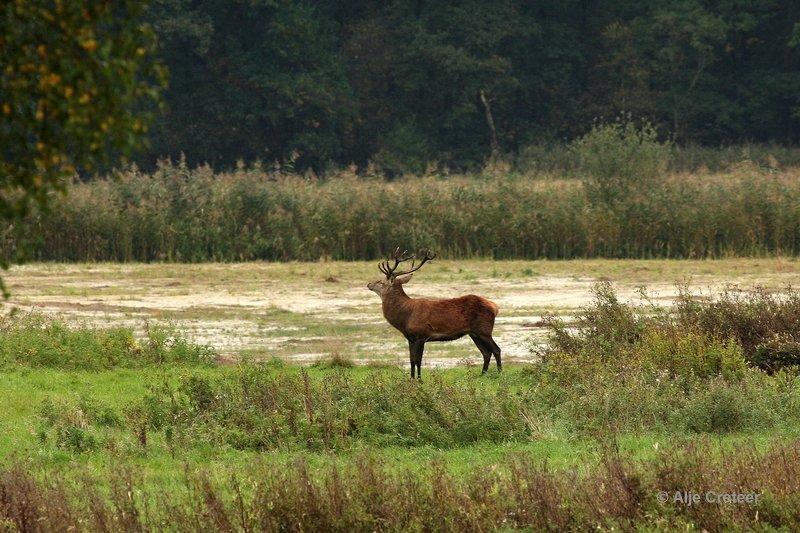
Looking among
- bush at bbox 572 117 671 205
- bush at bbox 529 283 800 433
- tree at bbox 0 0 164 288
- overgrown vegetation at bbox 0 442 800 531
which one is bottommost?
bush at bbox 572 117 671 205

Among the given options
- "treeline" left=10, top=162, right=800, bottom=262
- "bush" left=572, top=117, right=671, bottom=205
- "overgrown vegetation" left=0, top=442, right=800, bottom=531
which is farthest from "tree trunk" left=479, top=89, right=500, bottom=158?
"overgrown vegetation" left=0, top=442, right=800, bottom=531

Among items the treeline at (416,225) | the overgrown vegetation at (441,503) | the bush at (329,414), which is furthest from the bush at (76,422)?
the treeline at (416,225)

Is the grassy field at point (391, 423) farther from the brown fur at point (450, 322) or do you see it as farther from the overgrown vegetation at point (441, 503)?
the brown fur at point (450, 322)

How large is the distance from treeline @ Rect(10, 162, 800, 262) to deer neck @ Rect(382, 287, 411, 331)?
17.1 meters

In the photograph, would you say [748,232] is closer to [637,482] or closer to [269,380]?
[269,380]

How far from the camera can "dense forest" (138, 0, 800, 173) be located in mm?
62531

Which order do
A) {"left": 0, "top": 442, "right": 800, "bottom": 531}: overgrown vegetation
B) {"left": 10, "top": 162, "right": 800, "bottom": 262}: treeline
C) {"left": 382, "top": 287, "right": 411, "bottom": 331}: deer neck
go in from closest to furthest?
{"left": 0, "top": 442, "right": 800, "bottom": 531}: overgrown vegetation → {"left": 382, "top": 287, "right": 411, "bottom": 331}: deer neck → {"left": 10, "top": 162, "right": 800, "bottom": 262}: treeline

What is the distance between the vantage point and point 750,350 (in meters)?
16.1

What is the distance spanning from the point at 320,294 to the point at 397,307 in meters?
10.3

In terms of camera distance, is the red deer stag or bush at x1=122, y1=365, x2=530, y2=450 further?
the red deer stag

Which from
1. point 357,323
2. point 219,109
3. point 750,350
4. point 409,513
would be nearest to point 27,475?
point 409,513

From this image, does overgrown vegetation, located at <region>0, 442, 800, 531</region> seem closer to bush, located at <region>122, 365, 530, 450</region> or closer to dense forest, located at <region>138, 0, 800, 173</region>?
bush, located at <region>122, 365, 530, 450</region>

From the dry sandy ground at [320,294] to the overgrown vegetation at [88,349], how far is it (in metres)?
0.99

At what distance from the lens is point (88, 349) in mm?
17797
